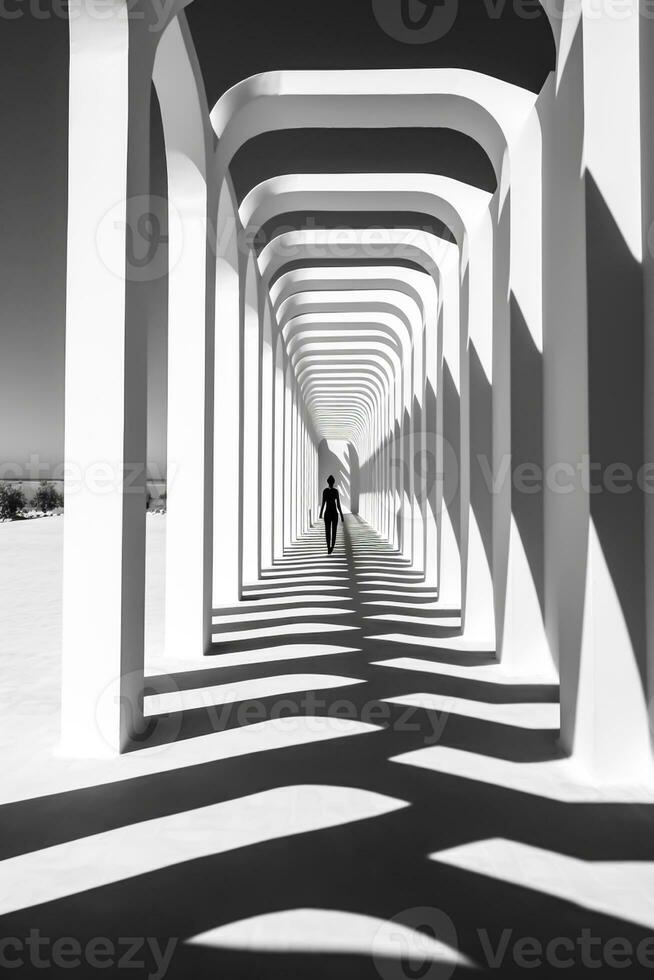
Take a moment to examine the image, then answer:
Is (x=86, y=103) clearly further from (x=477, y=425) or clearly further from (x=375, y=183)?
(x=375, y=183)

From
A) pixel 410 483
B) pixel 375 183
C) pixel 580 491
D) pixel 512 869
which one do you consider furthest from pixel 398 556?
pixel 512 869

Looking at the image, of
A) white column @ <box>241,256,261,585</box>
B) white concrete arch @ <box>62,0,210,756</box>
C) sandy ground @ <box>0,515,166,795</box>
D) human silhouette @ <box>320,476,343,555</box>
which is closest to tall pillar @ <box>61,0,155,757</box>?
white concrete arch @ <box>62,0,210,756</box>

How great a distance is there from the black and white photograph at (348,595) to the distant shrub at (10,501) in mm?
22391

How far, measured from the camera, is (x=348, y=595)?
36.8 ft

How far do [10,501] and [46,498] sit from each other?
202 inches

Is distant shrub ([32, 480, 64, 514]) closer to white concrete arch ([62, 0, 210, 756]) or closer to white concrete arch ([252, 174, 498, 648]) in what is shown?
white concrete arch ([252, 174, 498, 648])

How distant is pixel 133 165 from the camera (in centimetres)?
475

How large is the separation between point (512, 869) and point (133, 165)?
13.8ft

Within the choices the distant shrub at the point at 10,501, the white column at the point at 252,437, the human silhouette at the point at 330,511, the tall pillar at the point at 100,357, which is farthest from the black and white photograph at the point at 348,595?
the distant shrub at the point at 10,501

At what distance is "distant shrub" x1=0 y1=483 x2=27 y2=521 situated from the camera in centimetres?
3173

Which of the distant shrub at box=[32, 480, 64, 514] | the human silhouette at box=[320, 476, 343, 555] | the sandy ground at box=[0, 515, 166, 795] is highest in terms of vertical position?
the distant shrub at box=[32, 480, 64, 514]

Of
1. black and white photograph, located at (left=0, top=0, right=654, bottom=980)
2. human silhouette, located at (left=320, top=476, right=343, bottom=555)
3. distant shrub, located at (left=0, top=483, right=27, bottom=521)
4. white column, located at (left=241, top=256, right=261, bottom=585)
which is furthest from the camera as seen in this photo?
distant shrub, located at (left=0, top=483, right=27, bottom=521)

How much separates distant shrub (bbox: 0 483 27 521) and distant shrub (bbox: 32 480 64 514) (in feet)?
9.85

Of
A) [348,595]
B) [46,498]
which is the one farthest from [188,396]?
[46,498]
